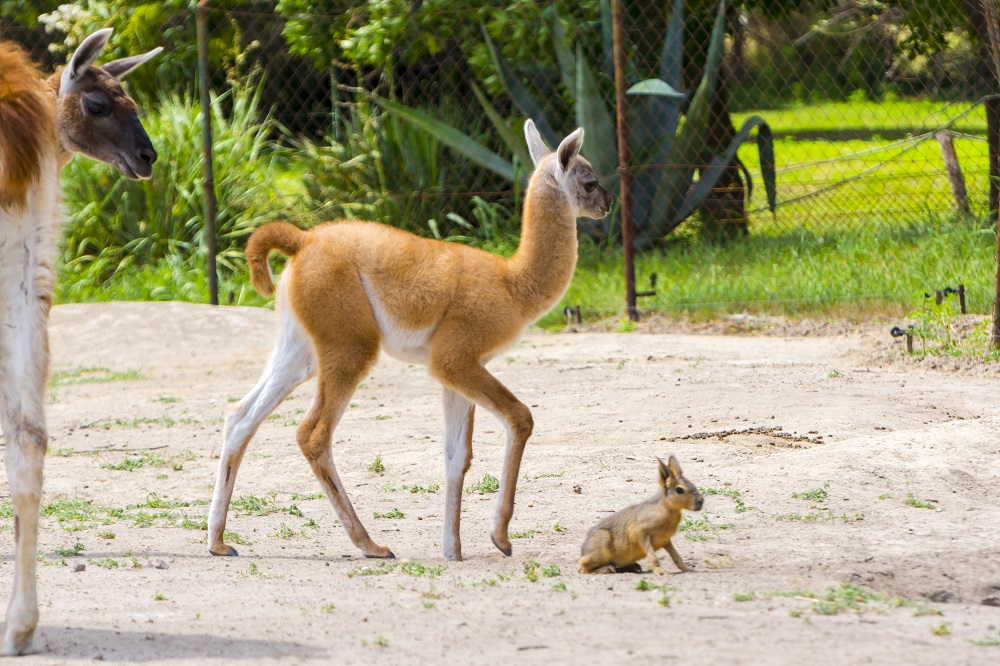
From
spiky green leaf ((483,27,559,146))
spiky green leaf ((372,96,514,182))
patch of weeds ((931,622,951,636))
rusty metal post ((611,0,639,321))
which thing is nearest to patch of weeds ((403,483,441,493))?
patch of weeds ((931,622,951,636))

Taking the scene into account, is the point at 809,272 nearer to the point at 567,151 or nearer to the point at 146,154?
the point at 567,151

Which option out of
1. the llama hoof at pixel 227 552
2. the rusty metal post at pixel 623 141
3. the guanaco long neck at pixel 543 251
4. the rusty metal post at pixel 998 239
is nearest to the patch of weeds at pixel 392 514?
the llama hoof at pixel 227 552

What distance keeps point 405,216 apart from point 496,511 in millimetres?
8568

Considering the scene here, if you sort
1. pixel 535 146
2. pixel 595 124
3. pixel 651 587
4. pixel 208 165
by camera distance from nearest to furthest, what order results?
pixel 651 587, pixel 535 146, pixel 208 165, pixel 595 124

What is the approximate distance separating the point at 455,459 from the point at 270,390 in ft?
2.57

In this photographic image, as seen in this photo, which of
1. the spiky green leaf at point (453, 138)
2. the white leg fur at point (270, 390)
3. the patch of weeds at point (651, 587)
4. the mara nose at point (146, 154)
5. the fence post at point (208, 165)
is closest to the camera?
the patch of weeds at point (651, 587)

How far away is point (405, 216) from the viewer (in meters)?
13.0

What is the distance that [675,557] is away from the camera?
436 centimetres

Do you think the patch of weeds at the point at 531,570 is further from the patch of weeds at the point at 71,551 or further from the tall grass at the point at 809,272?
the tall grass at the point at 809,272

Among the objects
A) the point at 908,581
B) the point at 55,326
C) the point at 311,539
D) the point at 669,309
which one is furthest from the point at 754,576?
the point at 55,326

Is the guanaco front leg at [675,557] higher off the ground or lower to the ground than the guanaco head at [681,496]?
lower

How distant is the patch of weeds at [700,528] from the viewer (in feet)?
15.8

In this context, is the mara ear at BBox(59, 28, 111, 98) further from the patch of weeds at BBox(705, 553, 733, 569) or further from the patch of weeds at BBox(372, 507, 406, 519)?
the patch of weeds at BBox(705, 553, 733, 569)

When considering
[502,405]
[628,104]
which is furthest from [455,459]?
[628,104]
